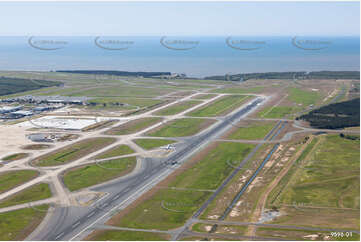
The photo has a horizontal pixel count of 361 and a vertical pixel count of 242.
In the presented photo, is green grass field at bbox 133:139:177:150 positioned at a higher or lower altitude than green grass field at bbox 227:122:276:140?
lower

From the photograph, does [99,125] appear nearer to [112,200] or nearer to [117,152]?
[117,152]

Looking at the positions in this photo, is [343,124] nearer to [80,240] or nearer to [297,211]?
[297,211]

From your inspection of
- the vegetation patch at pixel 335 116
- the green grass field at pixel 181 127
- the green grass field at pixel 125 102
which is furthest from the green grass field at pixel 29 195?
the green grass field at pixel 125 102

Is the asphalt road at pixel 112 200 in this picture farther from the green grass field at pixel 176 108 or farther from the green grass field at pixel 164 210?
the green grass field at pixel 176 108

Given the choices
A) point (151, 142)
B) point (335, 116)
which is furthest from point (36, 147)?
point (335, 116)

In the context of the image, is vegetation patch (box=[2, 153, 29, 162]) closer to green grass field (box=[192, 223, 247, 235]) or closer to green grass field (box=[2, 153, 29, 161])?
green grass field (box=[2, 153, 29, 161])

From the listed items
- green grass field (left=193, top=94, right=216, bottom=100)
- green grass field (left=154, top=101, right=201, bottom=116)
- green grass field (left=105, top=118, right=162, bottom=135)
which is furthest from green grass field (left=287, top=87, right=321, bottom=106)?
green grass field (left=105, top=118, right=162, bottom=135)

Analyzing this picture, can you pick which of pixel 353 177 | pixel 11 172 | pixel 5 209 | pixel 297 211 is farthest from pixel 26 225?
pixel 353 177
